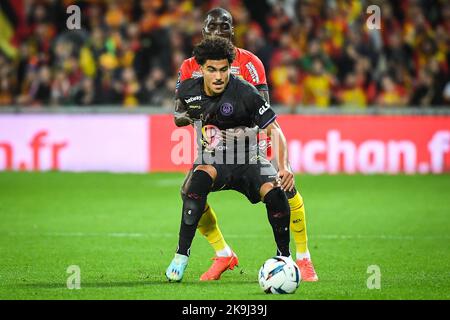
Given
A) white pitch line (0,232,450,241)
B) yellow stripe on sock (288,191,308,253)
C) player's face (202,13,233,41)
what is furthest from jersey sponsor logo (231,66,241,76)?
white pitch line (0,232,450,241)

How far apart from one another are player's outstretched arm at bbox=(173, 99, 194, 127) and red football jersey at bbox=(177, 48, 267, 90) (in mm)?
631

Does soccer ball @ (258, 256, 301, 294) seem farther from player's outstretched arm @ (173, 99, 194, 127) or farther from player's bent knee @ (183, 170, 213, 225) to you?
player's outstretched arm @ (173, 99, 194, 127)

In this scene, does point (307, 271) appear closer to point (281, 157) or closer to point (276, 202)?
point (276, 202)

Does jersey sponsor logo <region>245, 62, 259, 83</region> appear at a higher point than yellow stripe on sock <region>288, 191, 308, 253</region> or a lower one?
higher

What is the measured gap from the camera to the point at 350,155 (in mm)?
17891

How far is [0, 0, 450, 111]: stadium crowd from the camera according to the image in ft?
62.1

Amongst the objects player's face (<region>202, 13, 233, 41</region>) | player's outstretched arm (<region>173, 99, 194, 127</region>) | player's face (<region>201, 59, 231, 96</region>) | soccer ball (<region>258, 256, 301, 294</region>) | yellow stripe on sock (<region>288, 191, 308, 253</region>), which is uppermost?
player's face (<region>202, 13, 233, 41</region>)

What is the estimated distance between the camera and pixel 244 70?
9102 mm

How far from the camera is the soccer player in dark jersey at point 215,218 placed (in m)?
8.41

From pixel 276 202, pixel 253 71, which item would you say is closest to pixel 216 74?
pixel 276 202

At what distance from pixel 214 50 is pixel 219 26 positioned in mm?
1170

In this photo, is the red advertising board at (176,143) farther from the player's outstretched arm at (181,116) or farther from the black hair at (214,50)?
the black hair at (214,50)

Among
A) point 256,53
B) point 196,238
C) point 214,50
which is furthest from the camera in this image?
point 256,53
